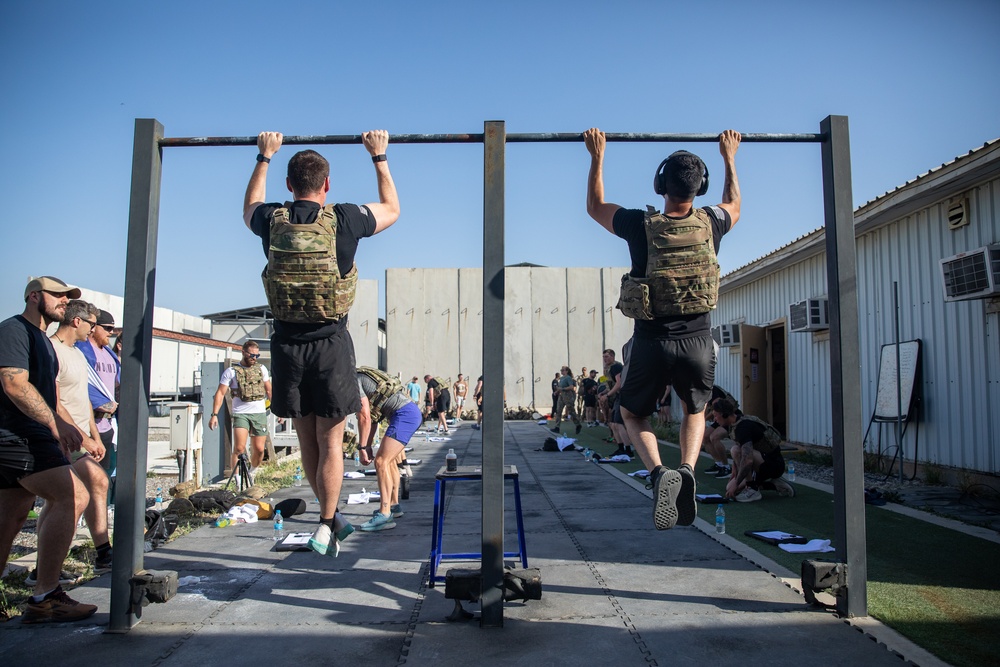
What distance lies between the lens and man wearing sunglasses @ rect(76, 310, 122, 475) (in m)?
6.18

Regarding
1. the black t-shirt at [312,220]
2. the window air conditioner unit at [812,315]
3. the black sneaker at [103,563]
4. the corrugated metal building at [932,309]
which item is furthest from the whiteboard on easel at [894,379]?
the black sneaker at [103,563]

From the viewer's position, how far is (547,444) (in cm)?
1398

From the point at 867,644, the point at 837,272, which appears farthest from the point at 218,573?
the point at 837,272

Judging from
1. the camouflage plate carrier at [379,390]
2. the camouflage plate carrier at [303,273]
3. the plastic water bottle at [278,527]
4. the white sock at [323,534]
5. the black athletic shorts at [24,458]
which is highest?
the camouflage plate carrier at [303,273]

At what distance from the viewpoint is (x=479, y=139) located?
13.6ft

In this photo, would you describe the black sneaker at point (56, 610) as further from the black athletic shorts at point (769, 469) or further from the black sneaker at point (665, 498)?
the black athletic shorts at point (769, 469)

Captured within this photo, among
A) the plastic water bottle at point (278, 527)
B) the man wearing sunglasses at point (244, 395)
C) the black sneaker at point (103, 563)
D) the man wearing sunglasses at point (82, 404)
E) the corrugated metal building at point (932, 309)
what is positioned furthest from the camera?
the man wearing sunglasses at point (244, 395)

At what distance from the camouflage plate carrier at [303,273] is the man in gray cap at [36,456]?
1.49 m

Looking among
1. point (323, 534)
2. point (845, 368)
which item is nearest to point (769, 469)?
point (845, 368)

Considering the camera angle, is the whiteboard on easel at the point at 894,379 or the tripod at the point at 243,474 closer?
the tripod at the point at 243,474

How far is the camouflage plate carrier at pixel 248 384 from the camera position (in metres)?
9.20

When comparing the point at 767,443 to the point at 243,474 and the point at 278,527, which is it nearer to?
the point at 278,527

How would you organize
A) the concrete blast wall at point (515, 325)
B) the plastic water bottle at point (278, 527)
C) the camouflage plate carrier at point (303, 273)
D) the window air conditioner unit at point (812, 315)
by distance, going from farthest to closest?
1. the concrete blast wall at point (515, 325)
2. the window air conditioner unit at point (812, 315)
3. the plastic water bottle at point (278, 527)
4. the camouflage plate carrier at point (303, 273)

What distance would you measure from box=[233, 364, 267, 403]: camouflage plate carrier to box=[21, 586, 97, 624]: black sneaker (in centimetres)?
530
